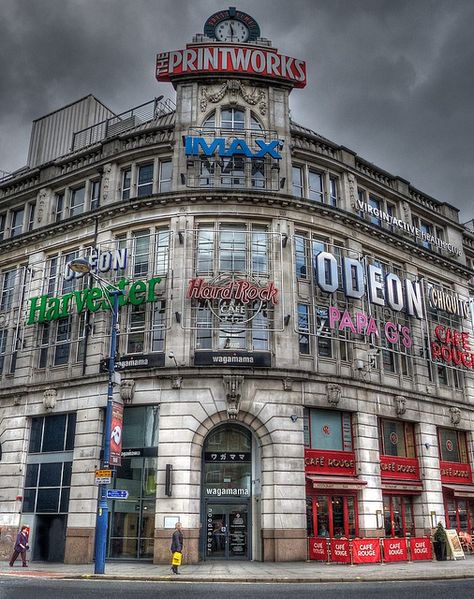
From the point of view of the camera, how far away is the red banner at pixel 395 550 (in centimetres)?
2619

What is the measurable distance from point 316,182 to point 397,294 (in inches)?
322

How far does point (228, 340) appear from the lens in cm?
3002

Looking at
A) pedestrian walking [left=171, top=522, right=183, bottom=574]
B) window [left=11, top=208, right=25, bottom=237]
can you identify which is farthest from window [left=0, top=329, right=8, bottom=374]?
pedestrian walking [left=171, top=522, right=183, bottom=574]

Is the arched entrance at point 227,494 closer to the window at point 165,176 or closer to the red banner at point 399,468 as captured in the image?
the red banner at point 399,468

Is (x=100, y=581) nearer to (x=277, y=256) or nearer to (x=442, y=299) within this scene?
(x=277, y=256)

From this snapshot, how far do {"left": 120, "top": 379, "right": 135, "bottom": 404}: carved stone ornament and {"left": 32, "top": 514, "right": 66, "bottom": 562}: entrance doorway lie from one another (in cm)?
689

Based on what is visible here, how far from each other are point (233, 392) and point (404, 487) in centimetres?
1158

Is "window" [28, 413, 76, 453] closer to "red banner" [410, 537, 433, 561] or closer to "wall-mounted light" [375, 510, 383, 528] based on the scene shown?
"wall-mounted light" [375, 510, 383, 528]

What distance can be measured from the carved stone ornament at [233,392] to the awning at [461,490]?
48.6 ft

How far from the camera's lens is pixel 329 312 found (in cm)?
3164

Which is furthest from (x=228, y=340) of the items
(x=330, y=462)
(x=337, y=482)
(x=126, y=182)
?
(x=126, y=182)

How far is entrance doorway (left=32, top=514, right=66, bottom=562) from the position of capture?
29.8m

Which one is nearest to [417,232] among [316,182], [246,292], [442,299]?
[442,299]

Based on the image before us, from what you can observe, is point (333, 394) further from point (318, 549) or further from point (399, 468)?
point (318, 549)
